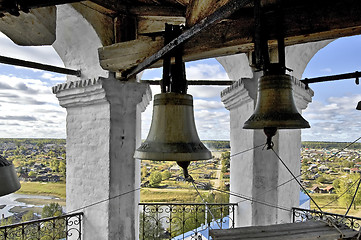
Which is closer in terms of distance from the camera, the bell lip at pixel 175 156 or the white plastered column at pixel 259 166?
the bell lip at pixel 175 156

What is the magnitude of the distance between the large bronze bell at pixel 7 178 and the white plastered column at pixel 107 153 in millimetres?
1591

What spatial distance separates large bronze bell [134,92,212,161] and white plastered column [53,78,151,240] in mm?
1321

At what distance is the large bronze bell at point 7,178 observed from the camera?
3.17 feet

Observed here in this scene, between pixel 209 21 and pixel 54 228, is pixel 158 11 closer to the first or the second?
pixel 209 21

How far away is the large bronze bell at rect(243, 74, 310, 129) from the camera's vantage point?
4.87 feet

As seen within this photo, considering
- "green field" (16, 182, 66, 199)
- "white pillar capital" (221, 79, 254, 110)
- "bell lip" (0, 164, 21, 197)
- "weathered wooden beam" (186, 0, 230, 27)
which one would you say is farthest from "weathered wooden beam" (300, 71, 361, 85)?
"green field" (16, 182, 66, 199)

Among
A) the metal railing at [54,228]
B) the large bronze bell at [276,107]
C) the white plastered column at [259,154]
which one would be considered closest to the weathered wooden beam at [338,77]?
the white plastered column at [259,154]

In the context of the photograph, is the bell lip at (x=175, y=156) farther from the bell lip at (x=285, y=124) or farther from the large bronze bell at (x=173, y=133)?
the bell lip at (x=285, y=124)

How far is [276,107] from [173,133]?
2.09 feet

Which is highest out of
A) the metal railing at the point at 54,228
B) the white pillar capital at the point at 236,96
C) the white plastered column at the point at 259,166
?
the white pillar capital at the point at 236,96

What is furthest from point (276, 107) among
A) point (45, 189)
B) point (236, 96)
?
point (45, 189)

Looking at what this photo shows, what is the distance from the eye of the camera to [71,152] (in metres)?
2.89

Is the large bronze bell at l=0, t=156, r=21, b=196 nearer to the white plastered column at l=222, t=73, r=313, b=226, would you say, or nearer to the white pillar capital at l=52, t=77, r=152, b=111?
the white pillar capital at l=52, t=77, r=152, b=111

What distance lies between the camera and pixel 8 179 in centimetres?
99
